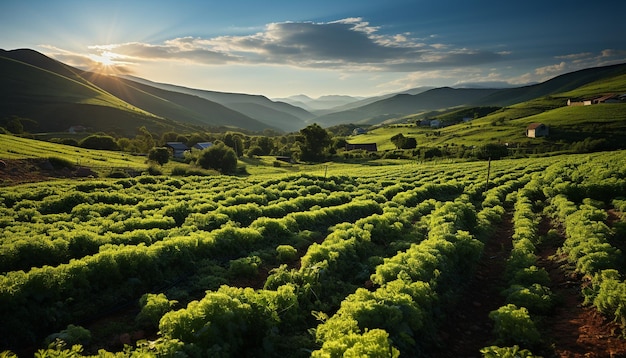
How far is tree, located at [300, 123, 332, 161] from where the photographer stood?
10475 centimetres

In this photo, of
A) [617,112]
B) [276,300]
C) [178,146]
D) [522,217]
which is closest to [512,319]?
[276,300]

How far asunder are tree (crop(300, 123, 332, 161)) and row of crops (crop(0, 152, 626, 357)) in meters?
80.7

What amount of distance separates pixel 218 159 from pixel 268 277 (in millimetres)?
67776

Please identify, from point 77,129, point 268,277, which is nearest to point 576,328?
point 268,277

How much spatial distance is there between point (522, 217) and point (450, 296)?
13.7 meters

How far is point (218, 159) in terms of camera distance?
77.8 meters

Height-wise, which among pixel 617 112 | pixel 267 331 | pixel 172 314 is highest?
pixel 617 112

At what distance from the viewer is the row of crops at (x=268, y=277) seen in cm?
925

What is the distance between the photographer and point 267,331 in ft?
30.8

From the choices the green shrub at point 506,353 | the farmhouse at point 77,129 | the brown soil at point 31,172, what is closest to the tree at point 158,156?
the brown soil at point 31,172

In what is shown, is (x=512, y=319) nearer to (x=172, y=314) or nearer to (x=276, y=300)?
(x=276, y=300)

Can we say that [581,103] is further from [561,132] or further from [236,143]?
[236,143]

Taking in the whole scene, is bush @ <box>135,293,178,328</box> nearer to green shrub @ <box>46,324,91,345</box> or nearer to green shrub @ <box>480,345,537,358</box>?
green shrub @ <box>46,324,91,345</box>

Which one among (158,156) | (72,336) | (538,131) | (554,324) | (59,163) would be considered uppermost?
(538,131)
